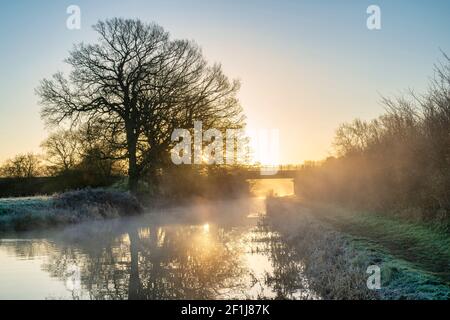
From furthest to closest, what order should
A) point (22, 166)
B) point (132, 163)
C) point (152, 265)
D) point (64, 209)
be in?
1. point (22, 166)
2. point (132, 163)
3. point (64, 209)
4. point (152, 265)

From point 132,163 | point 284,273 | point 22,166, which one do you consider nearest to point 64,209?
point 132,163

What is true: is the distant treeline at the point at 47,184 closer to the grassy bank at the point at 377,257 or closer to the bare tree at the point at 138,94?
the bare tree at the point at 138,94

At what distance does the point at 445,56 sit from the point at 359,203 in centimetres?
1102

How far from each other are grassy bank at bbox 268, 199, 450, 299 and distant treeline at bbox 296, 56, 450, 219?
104cm

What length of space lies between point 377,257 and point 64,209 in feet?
59.5

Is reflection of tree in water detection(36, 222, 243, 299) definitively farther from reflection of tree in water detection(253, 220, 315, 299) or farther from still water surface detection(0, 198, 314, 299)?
reflection of tree in water detection(253, 220, 315, 299)

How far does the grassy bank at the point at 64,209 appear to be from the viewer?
2116 centimetres

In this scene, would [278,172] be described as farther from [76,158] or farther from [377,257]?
[377,257]

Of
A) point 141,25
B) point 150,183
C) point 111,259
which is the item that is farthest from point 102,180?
point 111,259

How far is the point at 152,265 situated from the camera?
12.8 metres

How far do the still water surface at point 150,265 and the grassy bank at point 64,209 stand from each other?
1.81 metres

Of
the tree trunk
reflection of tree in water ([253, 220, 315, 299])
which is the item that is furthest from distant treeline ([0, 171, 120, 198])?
reflection of tree in water ([253, 220, 315, 299])

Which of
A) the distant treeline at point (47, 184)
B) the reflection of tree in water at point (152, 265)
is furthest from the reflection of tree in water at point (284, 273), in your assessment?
the distant treeline at point (47, 184)
